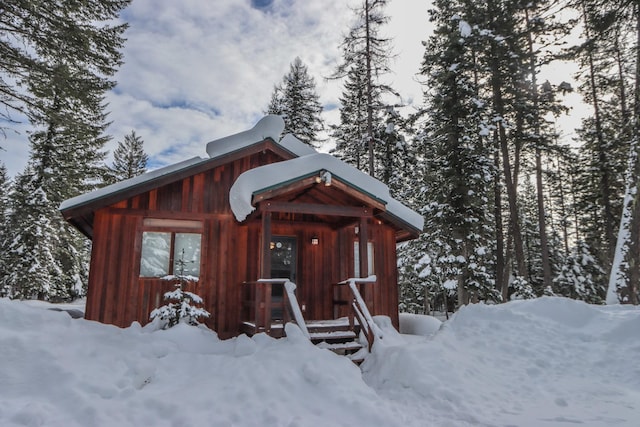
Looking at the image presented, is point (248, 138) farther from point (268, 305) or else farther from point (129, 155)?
point (129, 155)

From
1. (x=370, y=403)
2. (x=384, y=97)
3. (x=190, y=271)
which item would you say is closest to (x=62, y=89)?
(x=190, y=271)

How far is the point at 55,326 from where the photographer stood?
5.59 metres

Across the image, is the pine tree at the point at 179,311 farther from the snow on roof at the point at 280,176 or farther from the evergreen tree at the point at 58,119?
the evergreen tree at the point at 58,119

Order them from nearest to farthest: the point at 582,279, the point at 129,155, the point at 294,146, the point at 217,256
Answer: the point at 217,256
the point at 294,146
the point at 582,279
the point at 129,155

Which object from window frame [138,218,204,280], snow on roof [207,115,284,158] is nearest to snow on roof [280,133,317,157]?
snow on roof [207,115,284,158]

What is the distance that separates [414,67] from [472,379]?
16036mm

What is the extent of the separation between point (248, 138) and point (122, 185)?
11.2ft

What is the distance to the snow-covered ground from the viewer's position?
156 inches

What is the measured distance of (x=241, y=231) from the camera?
893cm

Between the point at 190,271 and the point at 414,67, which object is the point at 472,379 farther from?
the point at 414,67

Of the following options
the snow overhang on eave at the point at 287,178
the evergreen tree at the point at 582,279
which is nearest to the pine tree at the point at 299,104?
the snow overhang on eave at the point at 287,178

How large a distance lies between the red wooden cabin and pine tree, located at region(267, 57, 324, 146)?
12060 mm

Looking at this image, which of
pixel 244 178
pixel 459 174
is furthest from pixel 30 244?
pixel 459 174

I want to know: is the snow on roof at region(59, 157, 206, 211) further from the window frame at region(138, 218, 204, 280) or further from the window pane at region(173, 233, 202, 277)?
the window pane at region(173, 233, 202, 277)
